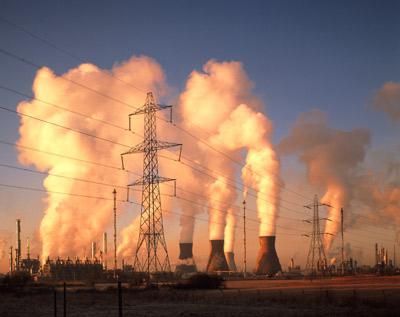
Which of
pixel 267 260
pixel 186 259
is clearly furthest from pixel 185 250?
pixel 267 260

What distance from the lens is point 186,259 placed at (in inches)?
4626

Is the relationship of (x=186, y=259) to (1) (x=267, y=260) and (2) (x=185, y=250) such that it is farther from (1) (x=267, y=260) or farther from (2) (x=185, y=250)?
(1) (x=267, y=260)

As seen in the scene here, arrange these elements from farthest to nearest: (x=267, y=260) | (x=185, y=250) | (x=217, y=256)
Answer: (x=185, y=250) → (x=217, y=256) → (x=267, y=260)

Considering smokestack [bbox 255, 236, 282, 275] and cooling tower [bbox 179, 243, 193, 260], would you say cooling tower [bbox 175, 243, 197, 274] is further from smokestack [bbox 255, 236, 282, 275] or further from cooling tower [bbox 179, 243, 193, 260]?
smokestack [bbox 255, 236, 282, 275]

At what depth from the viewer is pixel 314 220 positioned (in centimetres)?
9175

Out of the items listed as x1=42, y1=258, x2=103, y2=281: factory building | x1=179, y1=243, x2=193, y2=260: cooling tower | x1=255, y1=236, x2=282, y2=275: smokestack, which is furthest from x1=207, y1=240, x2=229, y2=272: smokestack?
x1=42, y1=258, x2=103, y2=281: factory building

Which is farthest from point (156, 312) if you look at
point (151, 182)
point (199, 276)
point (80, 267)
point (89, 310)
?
point (80, 267)

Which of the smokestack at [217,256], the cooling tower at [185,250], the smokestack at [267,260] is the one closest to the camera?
the smokestack at [267,260]

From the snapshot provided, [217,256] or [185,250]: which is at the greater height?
[185,250]

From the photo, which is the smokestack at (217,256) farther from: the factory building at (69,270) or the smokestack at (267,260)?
the factory building at (69,270)

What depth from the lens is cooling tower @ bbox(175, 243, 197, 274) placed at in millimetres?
114231

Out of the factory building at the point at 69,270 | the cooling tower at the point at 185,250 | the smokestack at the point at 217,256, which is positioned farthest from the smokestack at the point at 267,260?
the factory building at the point at 69,270

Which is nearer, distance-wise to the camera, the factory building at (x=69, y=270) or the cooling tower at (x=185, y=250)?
the factory building at (x=69, y=270)

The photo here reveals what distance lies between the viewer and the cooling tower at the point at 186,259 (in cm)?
11423
